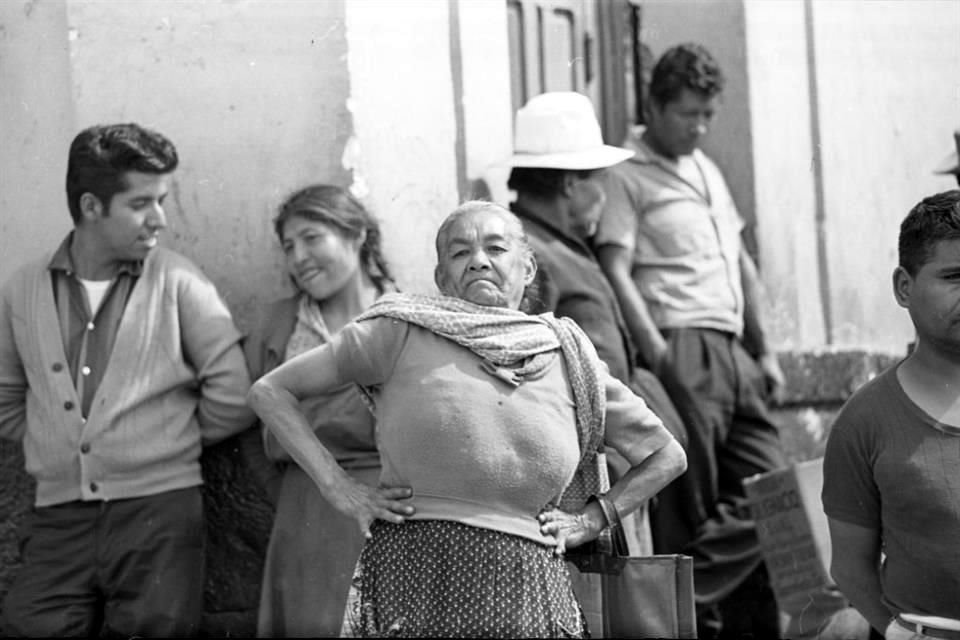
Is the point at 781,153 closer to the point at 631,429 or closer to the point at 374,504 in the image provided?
the point at 631,429

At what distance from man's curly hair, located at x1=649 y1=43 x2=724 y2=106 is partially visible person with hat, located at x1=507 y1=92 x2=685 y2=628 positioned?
0.67m

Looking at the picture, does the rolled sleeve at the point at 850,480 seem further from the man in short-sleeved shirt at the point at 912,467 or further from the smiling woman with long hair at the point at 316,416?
the smiling woman with long hair at the point at 316,416

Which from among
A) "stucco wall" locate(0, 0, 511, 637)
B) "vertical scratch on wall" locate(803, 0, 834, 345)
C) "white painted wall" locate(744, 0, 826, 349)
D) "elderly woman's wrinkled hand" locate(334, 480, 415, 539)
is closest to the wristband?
"elderly woman's wrinkled hand" locate(334, 480, 415, 539)

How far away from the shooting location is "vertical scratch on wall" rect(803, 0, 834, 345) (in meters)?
7.87

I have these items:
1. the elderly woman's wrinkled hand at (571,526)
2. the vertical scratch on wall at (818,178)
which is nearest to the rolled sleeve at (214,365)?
the elderly woman's wrinkled hand at (571,526)

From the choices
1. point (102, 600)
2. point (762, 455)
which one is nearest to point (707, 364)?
point (762, 455)

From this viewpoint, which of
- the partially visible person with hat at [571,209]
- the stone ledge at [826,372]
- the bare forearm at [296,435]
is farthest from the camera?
the stone ledge at [826,372]

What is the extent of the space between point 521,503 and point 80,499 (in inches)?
60.3

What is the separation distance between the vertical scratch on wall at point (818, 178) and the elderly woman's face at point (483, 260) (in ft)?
10.5

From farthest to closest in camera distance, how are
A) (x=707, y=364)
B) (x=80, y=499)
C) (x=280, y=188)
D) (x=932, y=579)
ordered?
(x=707, y=364), (x=280, y=188), (x=80, y=499), (x=932, y=579)

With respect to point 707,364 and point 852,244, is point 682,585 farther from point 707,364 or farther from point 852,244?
point 852,244

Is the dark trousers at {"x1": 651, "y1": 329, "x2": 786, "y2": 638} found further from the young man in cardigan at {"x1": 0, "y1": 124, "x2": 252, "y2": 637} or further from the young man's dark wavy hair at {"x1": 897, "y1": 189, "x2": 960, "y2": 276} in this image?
the young man's dark wavy hair at {"x1": 897, "y1": 189, "x2": 960, "y2": 276}

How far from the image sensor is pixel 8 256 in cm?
601

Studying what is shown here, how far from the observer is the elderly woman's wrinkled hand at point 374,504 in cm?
479
